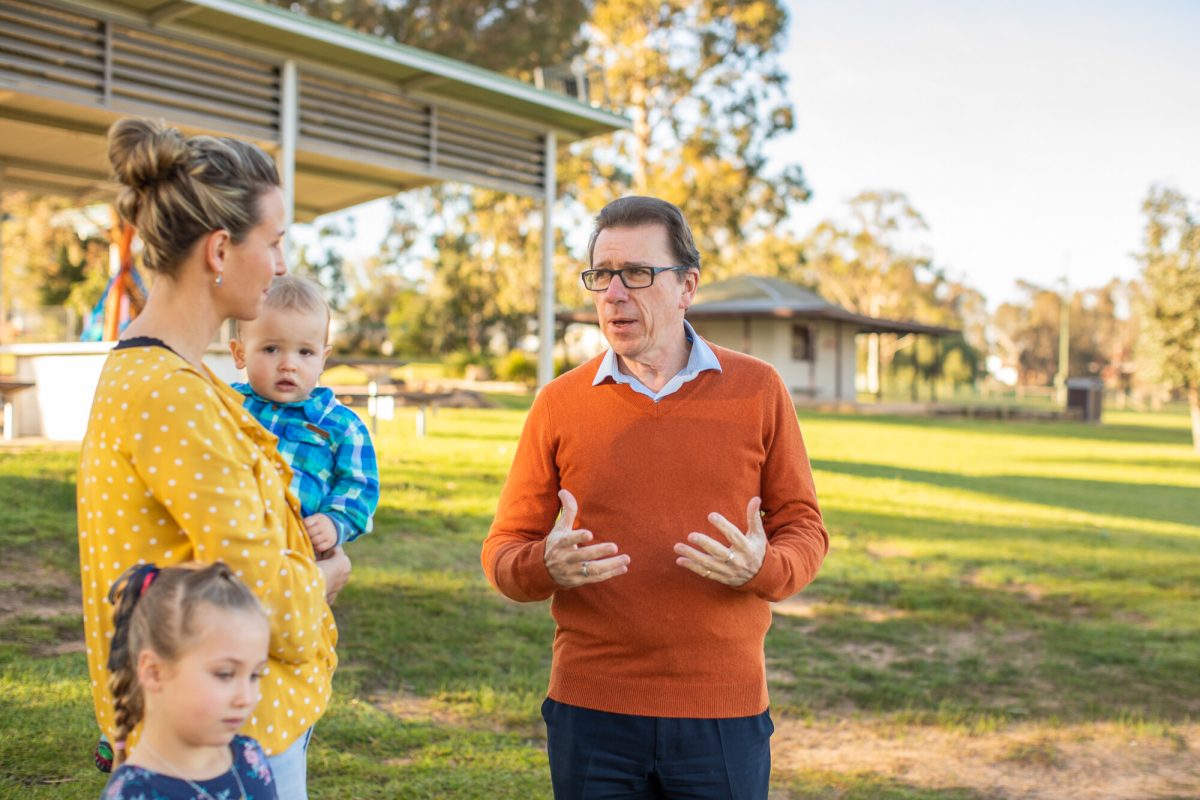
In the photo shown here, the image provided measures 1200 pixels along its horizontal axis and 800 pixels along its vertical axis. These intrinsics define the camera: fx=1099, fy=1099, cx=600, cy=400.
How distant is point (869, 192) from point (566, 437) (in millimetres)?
66090

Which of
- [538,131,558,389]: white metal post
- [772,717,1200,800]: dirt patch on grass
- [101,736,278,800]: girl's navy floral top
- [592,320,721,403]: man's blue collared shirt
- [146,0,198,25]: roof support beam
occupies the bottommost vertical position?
[772,717,1200,800]: dirt patch on grass

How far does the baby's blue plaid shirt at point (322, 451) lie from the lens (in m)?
2.73

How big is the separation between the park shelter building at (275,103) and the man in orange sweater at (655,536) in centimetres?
861

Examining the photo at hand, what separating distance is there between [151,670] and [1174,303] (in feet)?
100

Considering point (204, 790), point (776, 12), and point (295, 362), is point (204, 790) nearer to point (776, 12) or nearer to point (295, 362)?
point (295, 362)

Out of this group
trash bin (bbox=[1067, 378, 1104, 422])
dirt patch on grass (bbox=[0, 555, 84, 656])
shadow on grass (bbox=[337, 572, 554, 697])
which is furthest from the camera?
trash bin (bbox=[1067, 378, 1104, 422])

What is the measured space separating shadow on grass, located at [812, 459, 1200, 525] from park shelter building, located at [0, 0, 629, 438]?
527cm

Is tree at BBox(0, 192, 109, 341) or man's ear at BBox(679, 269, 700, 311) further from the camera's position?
tree at BBox(0, 192, 109, 341)

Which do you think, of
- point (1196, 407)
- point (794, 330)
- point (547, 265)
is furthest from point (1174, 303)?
point (547, 265)

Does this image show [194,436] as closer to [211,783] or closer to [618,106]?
[211,783]

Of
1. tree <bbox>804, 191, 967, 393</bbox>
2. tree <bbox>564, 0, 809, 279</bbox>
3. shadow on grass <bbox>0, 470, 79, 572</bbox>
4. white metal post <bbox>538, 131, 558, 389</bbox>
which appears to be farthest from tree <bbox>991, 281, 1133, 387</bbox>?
shadow on grass <bbox>0, 470, 79, 572</bbox>

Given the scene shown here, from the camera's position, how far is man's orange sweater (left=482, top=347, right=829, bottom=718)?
2605 mm

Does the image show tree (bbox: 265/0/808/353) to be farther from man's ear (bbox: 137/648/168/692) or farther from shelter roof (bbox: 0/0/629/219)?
man's ear (bbox: 137/648/168/692)

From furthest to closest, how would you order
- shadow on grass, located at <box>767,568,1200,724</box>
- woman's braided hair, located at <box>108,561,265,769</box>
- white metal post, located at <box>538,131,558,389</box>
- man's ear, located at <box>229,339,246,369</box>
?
white metal post, located at <box>538,131,558,389</box>
shadow on grass, located at <box>767,568,1200,724</box>
man's ear, located at <box>229,339,246,369</box>
woman's braided hair, located at <box>108,561,265,769</box>
